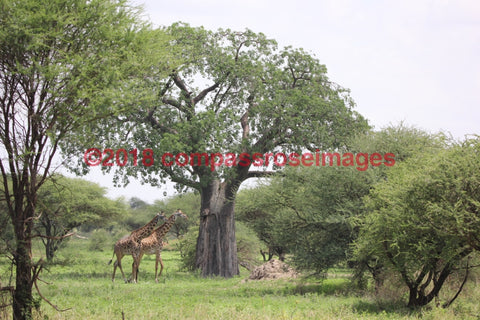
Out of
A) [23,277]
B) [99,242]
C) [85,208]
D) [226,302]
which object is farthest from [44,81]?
[99,242]

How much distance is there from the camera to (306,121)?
2123 cm

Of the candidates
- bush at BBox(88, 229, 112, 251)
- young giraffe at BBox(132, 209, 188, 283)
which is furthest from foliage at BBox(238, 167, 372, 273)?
bush at BBox(88, 229, 112, 251)

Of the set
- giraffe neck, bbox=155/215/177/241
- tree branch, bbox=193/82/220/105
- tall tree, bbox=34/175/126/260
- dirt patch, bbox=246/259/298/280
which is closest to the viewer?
dirt patch, bbox=246/259/298/280

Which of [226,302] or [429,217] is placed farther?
[226,302]

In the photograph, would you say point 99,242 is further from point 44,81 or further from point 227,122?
point 44,81

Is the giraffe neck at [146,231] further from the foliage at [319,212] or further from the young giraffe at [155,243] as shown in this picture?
the foliage at [319,212]

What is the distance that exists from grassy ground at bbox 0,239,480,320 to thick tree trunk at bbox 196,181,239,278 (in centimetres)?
272

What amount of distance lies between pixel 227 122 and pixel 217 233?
15.8ft

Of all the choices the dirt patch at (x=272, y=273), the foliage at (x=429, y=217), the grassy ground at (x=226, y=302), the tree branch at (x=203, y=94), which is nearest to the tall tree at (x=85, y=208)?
the tree branch at (x=203, y=94)

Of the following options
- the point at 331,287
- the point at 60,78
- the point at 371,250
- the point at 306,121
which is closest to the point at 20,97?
the point at 60,78

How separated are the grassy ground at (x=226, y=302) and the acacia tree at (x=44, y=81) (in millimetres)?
1200

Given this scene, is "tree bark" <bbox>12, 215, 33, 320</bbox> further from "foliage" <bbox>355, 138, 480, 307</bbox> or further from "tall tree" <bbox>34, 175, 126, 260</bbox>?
"tall tree" <bbox>34, 175, 126, 260</bbox>

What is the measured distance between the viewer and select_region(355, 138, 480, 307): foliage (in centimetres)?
1134

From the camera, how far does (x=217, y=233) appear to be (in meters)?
22.6
